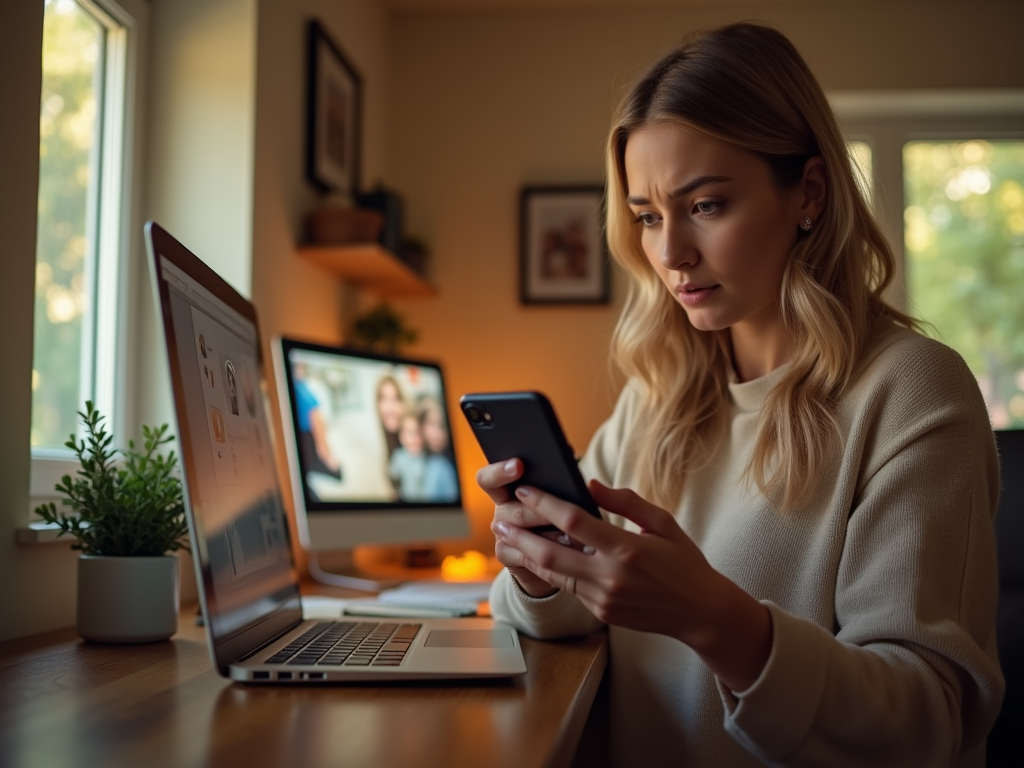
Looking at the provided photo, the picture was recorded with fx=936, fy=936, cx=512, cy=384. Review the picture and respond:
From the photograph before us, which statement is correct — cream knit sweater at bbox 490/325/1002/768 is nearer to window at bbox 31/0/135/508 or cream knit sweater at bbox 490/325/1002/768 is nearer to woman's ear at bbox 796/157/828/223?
woman's ear at bbox 796/157/828/223

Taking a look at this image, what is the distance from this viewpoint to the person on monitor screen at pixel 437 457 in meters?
2.11

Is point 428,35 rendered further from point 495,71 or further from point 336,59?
point 336,59

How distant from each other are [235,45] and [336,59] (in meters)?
0.59

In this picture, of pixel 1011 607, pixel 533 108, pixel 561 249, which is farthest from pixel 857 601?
pixel 533 108

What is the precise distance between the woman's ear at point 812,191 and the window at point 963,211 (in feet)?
6.36

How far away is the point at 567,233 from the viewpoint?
9.49 feet

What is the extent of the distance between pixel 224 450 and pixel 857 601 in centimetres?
65

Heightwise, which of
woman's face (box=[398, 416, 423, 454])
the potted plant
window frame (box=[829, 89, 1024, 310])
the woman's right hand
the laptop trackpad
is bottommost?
the laptop trackpad

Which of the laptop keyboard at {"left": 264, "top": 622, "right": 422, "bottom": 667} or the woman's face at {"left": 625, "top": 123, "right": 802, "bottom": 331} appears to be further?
the woman's face at {"left": 625, "top": 123, "right": 802, "bottom": 331}

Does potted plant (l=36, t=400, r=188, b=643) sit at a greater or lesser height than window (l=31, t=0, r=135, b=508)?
lesser

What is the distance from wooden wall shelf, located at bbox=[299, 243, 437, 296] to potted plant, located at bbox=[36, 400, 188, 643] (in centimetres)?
112

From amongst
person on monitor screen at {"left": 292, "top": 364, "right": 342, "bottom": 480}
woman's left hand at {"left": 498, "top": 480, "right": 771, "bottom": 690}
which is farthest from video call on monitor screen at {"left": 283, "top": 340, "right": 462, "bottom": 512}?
woman's left hand at {"left": 498, "top": 480, "right": 771, "bottom": 690}

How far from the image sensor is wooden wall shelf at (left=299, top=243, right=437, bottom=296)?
7.29 ft

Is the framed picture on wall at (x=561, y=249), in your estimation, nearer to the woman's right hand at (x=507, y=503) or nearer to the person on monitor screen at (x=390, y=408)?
the person on monitor screen at (x=390, y=408)
